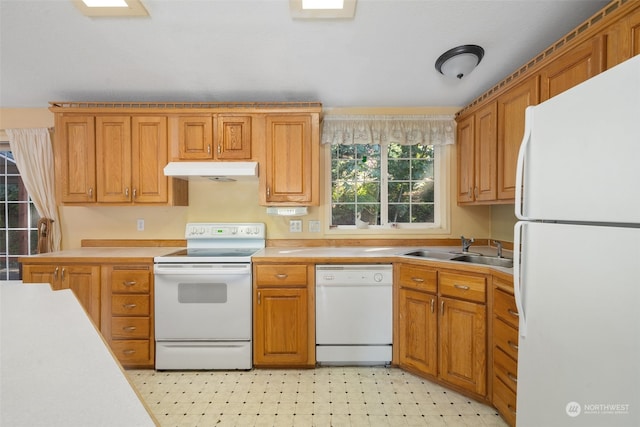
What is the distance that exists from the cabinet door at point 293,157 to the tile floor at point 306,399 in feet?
4.72

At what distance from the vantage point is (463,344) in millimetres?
1971

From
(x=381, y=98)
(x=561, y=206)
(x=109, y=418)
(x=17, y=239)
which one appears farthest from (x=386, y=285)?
(x=17, y=239)

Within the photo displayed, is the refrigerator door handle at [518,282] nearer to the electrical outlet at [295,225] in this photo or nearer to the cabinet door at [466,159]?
the cabinet door at [466,159]

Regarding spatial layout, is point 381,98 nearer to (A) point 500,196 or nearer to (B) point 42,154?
(A) point 500,196

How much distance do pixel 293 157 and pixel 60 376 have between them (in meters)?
2.12

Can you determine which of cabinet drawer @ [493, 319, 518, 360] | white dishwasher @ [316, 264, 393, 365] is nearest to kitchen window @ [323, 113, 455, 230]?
white dishwasher @ [316, 264, 393, 365]

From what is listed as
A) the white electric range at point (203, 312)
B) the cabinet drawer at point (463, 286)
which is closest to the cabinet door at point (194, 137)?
the white electric range at point (203, 312)

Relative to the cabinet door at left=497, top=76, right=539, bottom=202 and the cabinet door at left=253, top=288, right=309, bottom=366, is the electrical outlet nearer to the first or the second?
the cabinet door at left=253, top=288, right=309, bottom=366

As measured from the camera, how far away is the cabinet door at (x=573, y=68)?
140 centimetres

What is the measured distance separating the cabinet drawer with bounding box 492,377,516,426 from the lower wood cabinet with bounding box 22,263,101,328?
9.60 feet

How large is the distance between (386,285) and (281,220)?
1.21 m

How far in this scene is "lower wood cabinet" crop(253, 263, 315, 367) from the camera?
89.6 inches

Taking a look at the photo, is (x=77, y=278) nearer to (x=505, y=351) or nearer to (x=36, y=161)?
(x=36, y=161)

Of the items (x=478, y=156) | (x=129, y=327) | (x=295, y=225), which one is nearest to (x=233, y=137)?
(x=295, y=225)
